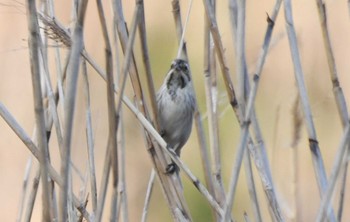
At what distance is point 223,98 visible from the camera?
6.74ft

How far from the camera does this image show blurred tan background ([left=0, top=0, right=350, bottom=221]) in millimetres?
1953

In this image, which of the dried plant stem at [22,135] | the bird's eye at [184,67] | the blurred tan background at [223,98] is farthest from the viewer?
the blurred tan background at [223,98]

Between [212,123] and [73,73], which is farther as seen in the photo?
[212,123]

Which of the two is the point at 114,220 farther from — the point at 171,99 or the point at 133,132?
the point at 133,132

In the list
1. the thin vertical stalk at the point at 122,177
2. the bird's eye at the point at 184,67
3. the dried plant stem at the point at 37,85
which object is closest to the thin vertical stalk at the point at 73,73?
the dried plant stem at the point at 37,85

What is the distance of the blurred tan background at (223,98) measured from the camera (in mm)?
1953

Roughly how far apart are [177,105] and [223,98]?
0.42 m

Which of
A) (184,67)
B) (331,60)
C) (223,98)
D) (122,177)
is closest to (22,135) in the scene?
(122,177)

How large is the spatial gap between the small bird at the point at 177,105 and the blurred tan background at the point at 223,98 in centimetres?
31

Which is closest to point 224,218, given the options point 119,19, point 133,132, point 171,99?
point 119,19

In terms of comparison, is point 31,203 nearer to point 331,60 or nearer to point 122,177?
point 122,177

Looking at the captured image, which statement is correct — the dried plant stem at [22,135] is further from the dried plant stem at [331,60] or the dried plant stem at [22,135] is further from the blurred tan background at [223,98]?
the blurred tan background at [223,98]

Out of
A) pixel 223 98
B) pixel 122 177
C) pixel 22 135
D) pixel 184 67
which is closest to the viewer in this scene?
pixel 22 135

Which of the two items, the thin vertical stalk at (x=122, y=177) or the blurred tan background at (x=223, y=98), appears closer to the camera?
the thin vertical stalk at (x=122, y=177)
